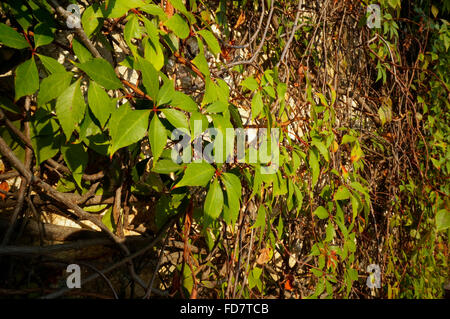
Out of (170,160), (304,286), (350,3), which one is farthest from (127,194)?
(350,3)

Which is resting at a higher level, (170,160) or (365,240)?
(170,160)

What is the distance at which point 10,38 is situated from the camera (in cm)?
59

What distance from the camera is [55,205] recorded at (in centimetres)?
96

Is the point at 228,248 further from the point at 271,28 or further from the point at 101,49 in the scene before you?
the point at 271,28

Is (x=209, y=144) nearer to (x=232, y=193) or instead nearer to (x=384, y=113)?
(x=232, y=193)

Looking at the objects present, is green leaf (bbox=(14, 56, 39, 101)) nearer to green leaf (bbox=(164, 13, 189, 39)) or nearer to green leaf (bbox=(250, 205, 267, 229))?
green leaf (bbox=(164, 13, 189, 39))

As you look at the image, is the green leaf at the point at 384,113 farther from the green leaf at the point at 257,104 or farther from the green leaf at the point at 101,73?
the green leaf at the point at 101,73

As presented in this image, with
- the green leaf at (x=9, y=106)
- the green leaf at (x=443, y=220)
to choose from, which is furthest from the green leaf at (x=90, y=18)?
the green leaf at (x=443, y=220)

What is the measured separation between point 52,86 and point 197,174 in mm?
350

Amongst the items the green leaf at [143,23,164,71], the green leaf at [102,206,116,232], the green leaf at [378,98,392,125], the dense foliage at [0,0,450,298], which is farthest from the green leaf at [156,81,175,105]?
the green leaf at [378,98,392,125]

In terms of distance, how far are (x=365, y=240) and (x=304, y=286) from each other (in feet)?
2.18

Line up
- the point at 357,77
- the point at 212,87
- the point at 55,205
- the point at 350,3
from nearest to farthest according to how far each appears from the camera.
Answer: the point at 212,87, the point at 55,205, the point at 350,3, the point at 357,77

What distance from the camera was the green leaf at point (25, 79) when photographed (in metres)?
0.60

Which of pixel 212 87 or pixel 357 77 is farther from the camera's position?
pixel 357 77
